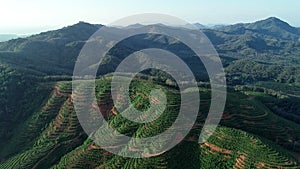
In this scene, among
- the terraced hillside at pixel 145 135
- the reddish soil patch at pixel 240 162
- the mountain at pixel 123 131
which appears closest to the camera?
the reddish soil patch at pixel 240 162

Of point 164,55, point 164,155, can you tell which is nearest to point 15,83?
point 164,155

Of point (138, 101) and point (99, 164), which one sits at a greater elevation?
point (138, 101)

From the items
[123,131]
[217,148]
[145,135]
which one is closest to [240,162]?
[217,148]

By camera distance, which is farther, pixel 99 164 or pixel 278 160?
pixel 99 164

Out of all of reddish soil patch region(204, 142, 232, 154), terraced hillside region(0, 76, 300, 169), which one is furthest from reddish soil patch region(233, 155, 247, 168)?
reddish soil patch region(204, 142, 232, 154)

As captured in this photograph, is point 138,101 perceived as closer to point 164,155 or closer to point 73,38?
point 164,155

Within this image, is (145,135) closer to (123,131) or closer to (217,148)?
(123,131)

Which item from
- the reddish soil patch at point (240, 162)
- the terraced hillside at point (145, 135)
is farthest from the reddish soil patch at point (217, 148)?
the reddish soil patch at point (240, 162)

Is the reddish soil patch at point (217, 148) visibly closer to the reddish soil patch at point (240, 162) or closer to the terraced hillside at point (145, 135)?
the terraced hillside at point (145, 135)
